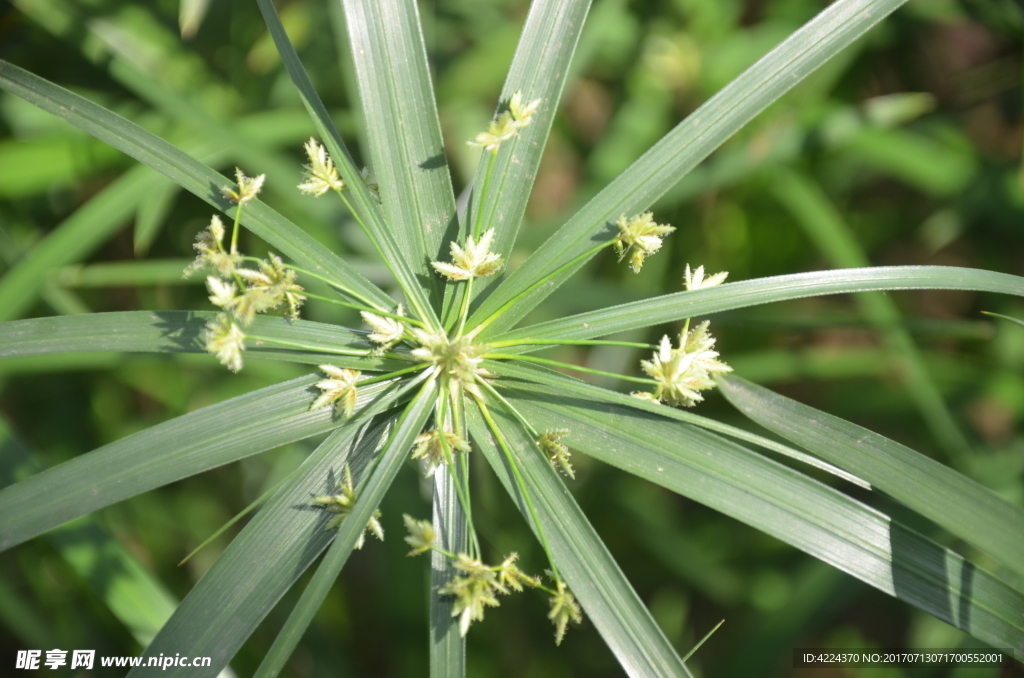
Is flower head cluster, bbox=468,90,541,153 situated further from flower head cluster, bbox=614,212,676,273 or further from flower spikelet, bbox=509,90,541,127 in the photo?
flower head cluster, bbox=614,212,676,273

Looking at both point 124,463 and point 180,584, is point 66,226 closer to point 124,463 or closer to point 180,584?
point 124,463

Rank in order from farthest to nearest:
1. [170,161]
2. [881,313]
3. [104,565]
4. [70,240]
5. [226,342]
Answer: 1. [881,313]
2. [70,240]
3. [104,565]
4. [170,161]
5. [226,342]

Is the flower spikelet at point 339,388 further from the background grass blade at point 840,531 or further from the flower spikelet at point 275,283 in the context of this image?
the background grass blade at point 840,531

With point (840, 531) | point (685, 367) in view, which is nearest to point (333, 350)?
point (685, 367)

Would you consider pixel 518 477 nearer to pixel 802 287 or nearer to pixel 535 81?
pixel 802 287

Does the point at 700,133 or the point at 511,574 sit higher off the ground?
the point at 700,133

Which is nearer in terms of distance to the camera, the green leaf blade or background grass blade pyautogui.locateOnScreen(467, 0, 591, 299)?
the green leaf blade

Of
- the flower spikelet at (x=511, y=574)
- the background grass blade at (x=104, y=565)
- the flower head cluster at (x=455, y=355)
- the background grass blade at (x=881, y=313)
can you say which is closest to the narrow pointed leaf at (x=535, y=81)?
the flower head cluster at (x=455, y=355)

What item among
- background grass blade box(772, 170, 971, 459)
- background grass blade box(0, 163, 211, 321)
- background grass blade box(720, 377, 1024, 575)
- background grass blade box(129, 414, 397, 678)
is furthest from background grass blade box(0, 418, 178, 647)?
background grass blade box(772, 170, 971, 459)

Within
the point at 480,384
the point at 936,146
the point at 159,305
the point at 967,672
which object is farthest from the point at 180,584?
the point at 936,146
